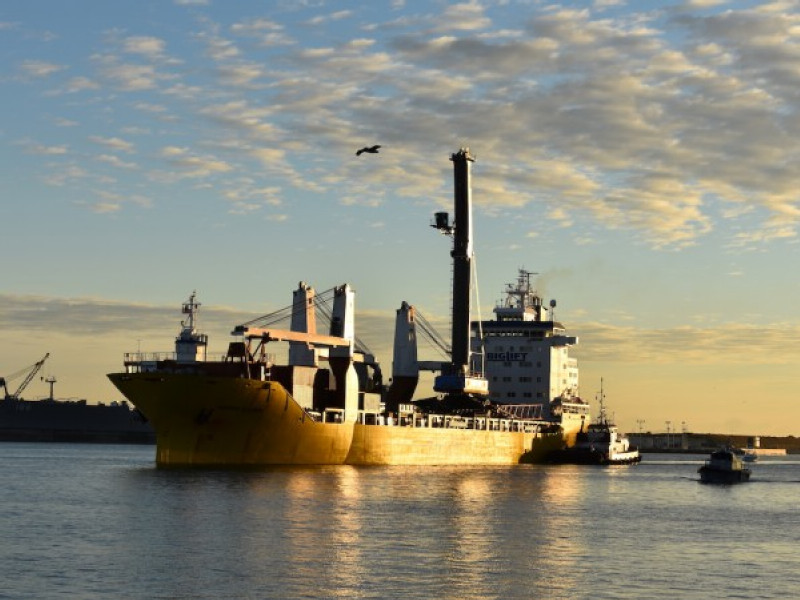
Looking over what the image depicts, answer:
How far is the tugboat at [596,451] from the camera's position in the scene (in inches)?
5443

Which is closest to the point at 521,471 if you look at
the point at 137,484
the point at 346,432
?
the point at 346,432

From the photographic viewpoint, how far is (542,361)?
467 feet

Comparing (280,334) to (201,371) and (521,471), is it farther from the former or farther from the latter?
(521,471)

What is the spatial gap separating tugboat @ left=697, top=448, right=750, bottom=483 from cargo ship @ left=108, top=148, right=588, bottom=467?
75.6ft

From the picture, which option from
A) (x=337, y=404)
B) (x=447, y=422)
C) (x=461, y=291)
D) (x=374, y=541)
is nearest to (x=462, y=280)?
(x=461, y=291)

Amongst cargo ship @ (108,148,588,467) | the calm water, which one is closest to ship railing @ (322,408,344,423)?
cargo ship @ (108,148,588,467)

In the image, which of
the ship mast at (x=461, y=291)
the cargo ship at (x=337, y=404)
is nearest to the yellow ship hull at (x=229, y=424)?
the cargo ship at (x=337, y=404)

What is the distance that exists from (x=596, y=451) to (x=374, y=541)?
322 ft

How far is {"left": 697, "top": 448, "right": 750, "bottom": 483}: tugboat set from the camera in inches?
4119

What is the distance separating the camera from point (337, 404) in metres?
94.8

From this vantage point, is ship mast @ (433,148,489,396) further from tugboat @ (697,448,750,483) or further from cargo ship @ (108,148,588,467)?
tugboat @ (697,448,750,483)

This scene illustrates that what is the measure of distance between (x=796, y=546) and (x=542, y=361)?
93.1 m

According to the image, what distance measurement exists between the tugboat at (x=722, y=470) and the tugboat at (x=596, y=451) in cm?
3061

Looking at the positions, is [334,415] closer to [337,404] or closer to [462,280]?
[337,404]
